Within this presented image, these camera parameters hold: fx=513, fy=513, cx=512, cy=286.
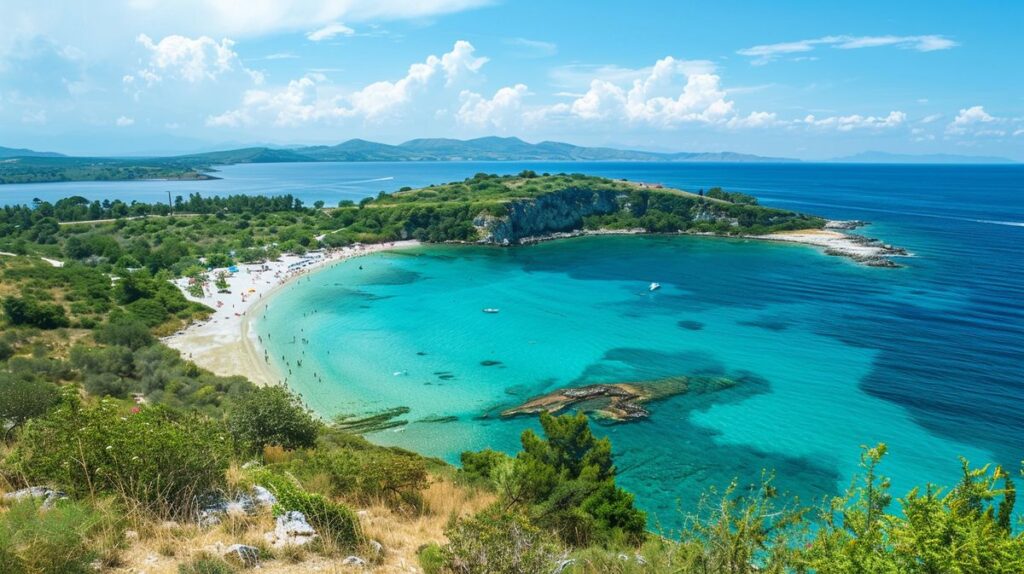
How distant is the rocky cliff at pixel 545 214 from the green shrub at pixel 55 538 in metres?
99.8

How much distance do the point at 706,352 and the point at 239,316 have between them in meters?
48.7

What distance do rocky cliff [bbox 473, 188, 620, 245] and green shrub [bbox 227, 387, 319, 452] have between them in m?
86.2

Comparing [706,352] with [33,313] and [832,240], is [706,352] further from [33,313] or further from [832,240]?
[832,240]

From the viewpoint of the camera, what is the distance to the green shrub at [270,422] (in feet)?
67.7

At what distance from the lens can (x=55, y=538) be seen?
6.77 m

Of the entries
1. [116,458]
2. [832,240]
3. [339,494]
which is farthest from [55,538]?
[832,240]

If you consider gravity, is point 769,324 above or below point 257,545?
below

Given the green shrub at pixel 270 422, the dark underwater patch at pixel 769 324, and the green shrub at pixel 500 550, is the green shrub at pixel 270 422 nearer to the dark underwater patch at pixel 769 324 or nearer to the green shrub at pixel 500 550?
the green shrub at pixel 500 550

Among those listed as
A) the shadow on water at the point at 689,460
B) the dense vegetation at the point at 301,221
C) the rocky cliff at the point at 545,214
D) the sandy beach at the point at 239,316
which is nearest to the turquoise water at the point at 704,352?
the shadow on water at the point at 689,460

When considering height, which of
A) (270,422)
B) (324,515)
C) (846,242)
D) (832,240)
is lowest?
(270,422)

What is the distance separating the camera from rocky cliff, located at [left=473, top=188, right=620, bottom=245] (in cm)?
10800

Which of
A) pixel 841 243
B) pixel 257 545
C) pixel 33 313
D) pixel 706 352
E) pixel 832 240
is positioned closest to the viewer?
pixel 257 545

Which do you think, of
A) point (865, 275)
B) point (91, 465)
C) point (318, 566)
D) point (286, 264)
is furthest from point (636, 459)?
point (286, 264)

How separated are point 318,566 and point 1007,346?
195ft
